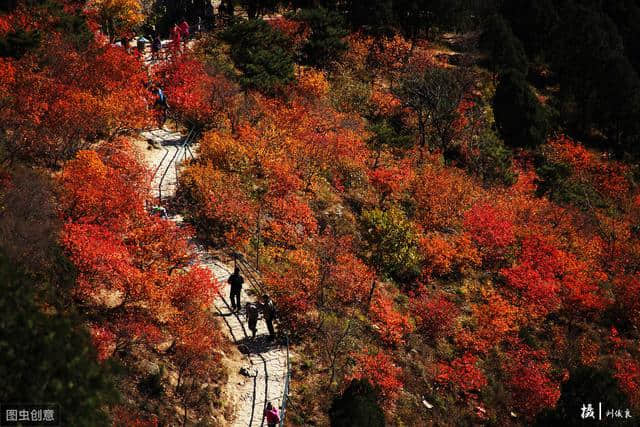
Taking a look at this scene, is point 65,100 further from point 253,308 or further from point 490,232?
point 490,232

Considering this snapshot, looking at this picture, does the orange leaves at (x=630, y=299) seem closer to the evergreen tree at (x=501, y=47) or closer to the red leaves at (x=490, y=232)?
the red leaves at (x=490, y=232)

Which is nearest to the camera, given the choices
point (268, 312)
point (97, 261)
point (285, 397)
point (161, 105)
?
point (97, 261)

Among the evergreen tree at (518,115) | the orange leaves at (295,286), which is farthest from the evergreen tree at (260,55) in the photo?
the evergreen tree at (518,115)

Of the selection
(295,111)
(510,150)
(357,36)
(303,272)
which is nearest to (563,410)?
(303,272)

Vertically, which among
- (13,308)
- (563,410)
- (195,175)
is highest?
(13,308)

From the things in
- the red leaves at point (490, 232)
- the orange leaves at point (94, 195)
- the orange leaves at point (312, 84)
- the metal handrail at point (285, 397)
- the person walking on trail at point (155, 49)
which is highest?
the person walking on trail at point (155, 49)

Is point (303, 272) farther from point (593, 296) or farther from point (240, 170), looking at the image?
point (593, 296)

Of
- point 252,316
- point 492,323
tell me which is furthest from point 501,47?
point 252,316

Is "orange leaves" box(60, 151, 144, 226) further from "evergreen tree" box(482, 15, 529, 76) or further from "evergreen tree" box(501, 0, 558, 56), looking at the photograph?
"evergreen tree" box(501, 0, 558, 56)
